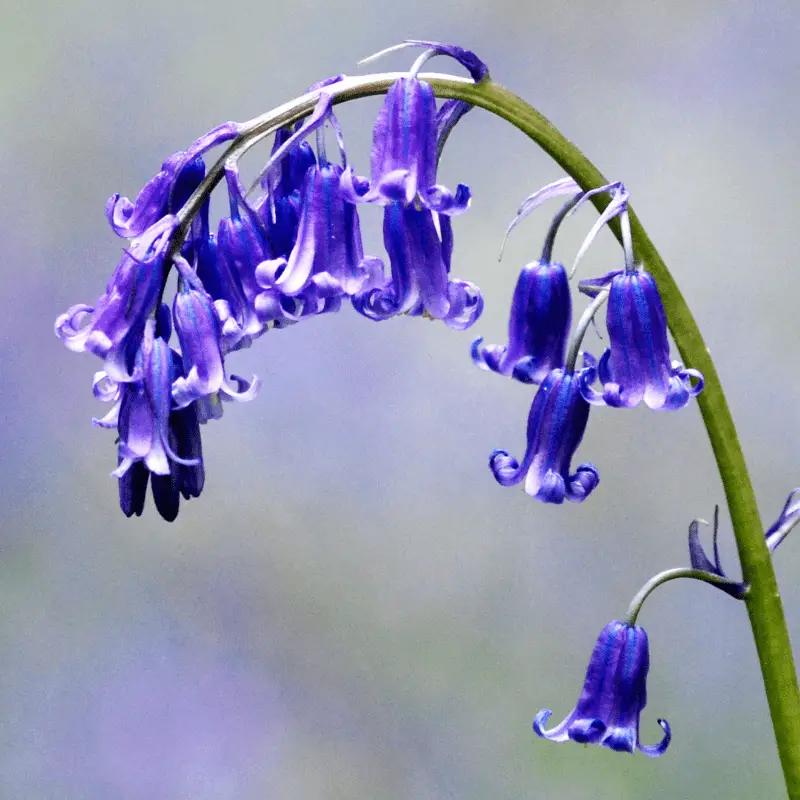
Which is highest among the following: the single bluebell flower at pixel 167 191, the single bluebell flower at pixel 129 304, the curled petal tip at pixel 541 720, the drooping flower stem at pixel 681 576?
the single bluebell flower at pixel 167 191

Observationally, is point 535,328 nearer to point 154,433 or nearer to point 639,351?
point 639,351

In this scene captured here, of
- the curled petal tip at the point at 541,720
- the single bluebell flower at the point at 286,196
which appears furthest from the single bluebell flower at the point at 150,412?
the curled petal tip at the point at 541,720

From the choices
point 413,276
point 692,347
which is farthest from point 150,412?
point 692,347

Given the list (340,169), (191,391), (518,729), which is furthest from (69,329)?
(518,729)

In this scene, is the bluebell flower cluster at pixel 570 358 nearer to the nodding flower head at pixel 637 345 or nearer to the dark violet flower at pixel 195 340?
the nodding flower head at pixel 637 345

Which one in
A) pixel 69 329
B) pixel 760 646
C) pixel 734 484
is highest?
pixel 69 329

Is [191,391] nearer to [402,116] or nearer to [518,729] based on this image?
[402,116]

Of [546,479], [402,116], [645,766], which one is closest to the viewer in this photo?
[402,116]
